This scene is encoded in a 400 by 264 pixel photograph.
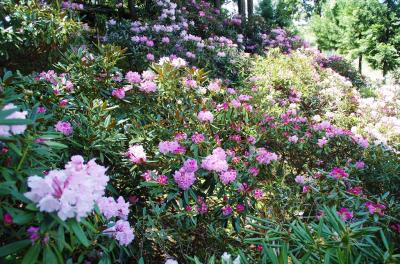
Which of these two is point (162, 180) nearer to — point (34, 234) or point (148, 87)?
point (148, 87)

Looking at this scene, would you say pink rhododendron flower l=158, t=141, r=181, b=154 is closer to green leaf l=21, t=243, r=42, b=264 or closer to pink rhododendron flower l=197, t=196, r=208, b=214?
pink rhododendron flower l=197, t=196, r=208, b=214

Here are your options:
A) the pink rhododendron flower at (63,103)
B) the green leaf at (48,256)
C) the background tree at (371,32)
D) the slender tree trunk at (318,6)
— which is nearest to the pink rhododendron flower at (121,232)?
the green leaf at (48,256)

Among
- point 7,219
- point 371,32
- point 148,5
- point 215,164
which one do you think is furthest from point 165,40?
point 371,32

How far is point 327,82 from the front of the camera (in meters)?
6.24

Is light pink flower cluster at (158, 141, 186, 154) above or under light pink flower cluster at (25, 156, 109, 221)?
under

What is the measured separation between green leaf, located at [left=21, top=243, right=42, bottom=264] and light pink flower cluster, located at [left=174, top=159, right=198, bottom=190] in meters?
1.14

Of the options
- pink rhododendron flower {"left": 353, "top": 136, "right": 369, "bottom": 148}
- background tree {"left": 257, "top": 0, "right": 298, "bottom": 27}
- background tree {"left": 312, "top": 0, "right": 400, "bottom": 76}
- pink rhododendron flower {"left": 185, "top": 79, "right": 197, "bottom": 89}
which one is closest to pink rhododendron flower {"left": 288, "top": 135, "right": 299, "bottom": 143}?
pink rhododendron flower {"left": 353, "top": 136, "right": 369, "bottom": 148}

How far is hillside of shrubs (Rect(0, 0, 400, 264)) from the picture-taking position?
1.19 m

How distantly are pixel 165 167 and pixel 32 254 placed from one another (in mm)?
1363

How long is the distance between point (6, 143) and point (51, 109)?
52.2 inches

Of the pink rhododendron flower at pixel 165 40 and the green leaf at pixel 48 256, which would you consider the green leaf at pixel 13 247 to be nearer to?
the green leaf at pixel 48 256

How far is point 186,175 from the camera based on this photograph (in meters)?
2.10

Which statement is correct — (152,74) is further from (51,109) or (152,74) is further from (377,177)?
(377,177)

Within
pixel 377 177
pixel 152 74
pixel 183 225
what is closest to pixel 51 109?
pixel 152 74
